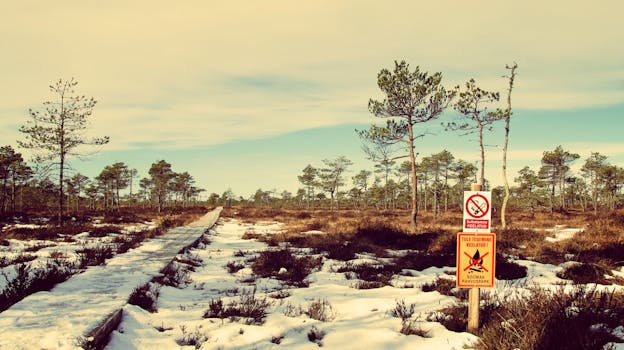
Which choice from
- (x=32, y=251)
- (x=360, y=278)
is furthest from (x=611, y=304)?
(x=32, y=251)

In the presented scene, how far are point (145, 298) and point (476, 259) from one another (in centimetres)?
456

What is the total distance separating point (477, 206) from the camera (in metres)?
3.69

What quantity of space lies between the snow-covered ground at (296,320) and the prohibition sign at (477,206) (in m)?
1.37

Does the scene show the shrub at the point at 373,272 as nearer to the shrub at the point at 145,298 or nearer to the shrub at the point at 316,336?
the shrub at the point at 316,336

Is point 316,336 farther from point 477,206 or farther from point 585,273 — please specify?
point 585,273

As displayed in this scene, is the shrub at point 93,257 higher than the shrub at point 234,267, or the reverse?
the shrub at point 93,257

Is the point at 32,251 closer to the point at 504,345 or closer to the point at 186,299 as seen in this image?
the point at 186,299

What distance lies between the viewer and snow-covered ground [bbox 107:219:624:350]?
3.94 meters

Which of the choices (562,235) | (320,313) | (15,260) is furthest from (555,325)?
(562,235)

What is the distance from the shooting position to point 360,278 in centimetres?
751

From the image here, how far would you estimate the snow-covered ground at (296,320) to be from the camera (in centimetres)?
394

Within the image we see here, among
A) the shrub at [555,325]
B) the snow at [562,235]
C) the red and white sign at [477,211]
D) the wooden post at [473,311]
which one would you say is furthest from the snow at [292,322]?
the snow at [562,235]

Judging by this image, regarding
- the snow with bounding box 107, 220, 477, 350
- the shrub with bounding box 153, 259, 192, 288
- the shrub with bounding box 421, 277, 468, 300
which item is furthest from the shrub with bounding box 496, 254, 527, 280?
the shrub with bounding box 153, 259, 192, 288

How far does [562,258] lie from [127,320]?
9.91 m
